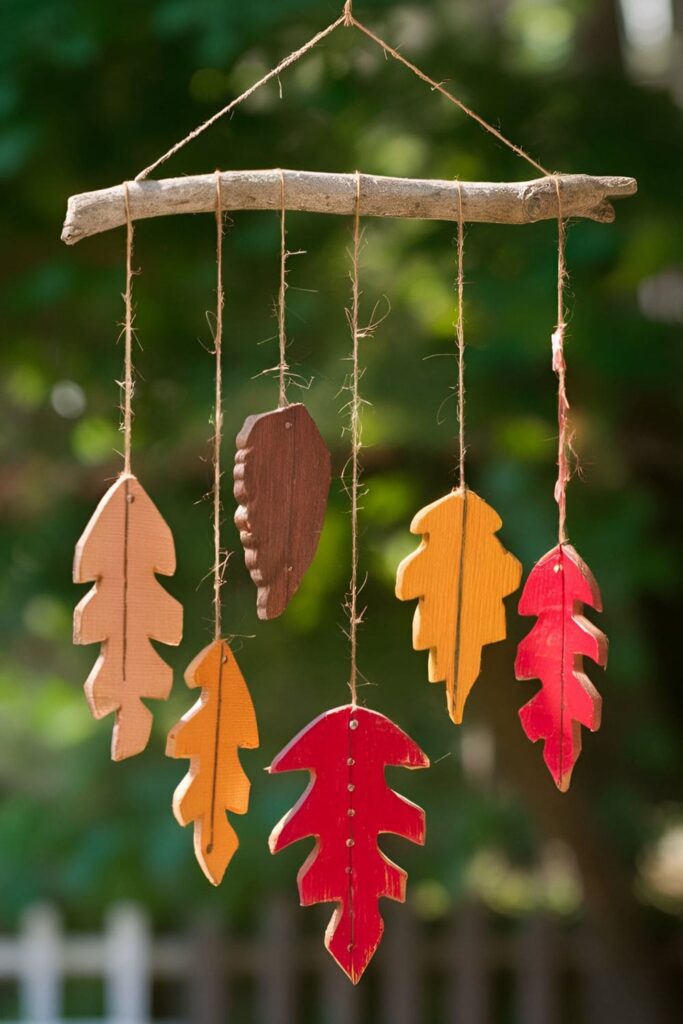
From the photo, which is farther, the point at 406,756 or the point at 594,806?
the point at 594,806

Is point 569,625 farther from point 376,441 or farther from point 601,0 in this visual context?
point 601,0

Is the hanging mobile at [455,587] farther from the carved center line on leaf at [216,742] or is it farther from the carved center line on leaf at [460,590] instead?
the carved center line on leaf at [216,742]

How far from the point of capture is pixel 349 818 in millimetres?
1055

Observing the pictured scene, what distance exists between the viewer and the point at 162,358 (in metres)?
2.55

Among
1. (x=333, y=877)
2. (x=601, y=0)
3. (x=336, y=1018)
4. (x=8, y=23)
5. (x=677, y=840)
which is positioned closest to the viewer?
(x=333, y=877)

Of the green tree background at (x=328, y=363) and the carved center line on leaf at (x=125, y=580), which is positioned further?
the green tree background at (x=328, y=363)

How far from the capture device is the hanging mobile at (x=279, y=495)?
104 cm

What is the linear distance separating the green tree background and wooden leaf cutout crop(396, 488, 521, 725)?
1200mm

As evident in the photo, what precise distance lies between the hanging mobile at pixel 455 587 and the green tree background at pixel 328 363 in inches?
47.2

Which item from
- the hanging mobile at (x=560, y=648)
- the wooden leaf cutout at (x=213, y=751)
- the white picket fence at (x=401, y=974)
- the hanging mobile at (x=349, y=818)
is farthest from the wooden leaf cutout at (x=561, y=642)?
the white picket fence at (x=401, y=974)

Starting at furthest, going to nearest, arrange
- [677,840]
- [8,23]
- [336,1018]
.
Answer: [677,840]
[336,1018]
[8,23]

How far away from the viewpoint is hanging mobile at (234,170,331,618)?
3.43 ft

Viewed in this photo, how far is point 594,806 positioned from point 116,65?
2.01 meters

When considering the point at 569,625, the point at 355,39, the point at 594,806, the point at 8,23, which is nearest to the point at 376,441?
the point at 355,39
